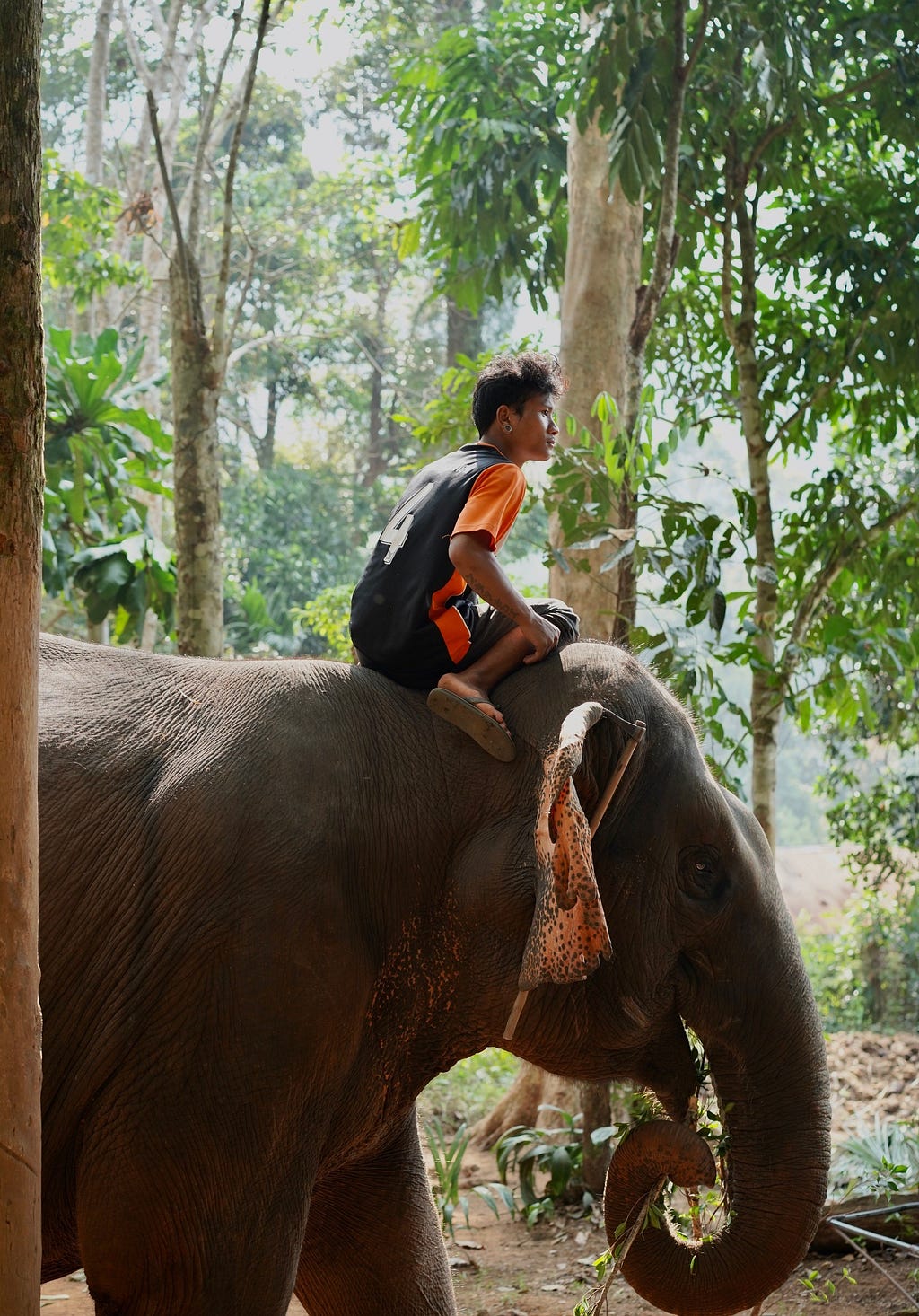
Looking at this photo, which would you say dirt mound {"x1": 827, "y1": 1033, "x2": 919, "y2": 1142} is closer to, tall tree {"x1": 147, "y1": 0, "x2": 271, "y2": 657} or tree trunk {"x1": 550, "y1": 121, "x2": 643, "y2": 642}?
tree trunk {"x1": 550, "y1": 121, "x2": 643, "y2": 642}

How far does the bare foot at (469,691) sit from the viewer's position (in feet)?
8.53

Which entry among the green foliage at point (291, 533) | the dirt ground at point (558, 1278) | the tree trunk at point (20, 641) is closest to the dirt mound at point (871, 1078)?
the dirt ground at point (558, 1278)

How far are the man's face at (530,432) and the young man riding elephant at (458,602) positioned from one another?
0.03m

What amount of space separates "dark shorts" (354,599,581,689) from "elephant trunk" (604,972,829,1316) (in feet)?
2.87

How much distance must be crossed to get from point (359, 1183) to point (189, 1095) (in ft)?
2.74

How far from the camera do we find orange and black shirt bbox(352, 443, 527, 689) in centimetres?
271

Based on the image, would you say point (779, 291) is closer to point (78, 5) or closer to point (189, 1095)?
point (189, 1095)

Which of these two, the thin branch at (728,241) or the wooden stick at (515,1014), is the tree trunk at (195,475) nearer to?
the thin branch at (728,241)

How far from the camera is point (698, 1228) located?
2789 millimetres

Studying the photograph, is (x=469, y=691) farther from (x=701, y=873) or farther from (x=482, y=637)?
(x=701, y=873)

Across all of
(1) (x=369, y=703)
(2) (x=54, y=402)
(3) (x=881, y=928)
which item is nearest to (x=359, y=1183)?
(1) (x=369, y=703)

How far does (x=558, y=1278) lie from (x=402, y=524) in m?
2.88

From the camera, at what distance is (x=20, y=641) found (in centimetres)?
186

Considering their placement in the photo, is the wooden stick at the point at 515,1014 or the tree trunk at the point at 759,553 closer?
the wooden stick at the point at 515,1014
